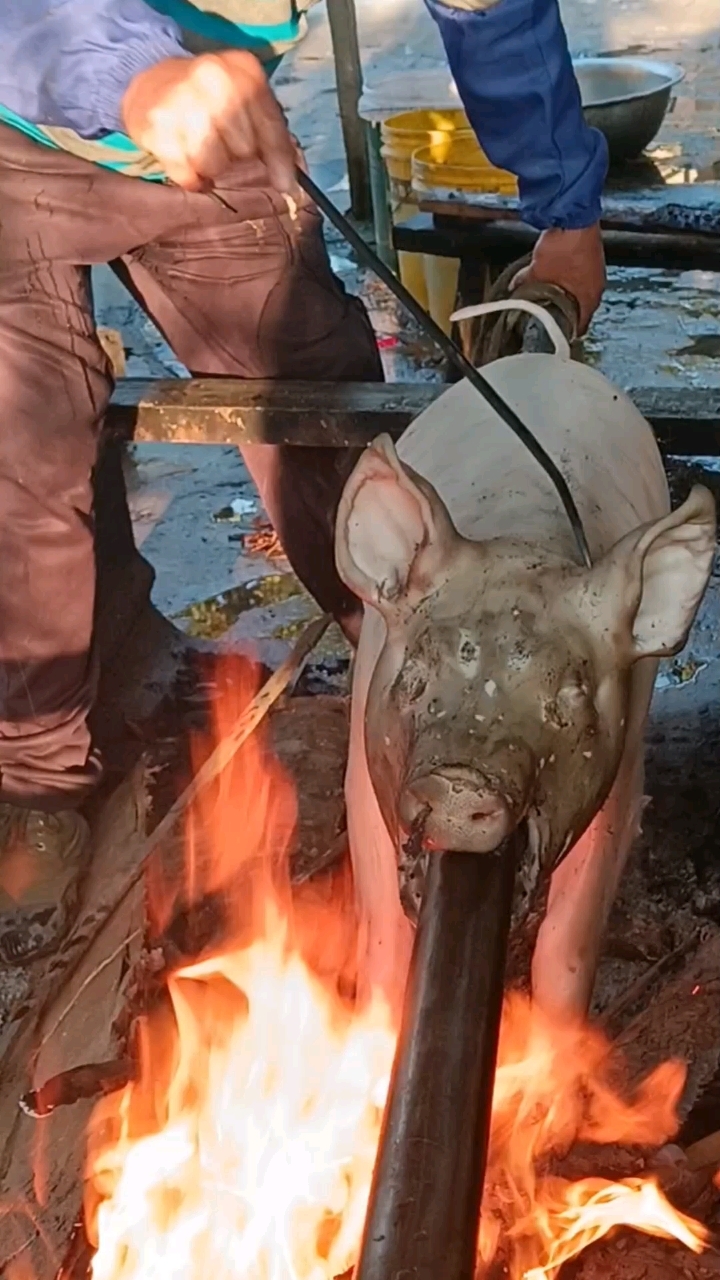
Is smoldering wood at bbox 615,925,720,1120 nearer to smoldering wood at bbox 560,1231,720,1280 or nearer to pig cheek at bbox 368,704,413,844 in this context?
smoldering wood at bbox 560,1231,720,1280

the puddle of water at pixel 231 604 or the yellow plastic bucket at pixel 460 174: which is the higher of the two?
the yellow plastic bucket at pixel 460 174

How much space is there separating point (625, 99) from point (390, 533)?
3285mm

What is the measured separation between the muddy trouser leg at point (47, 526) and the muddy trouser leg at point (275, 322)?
0.63ft

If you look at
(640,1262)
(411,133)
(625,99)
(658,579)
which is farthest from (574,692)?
(411,133)

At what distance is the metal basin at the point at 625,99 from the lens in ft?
15.1

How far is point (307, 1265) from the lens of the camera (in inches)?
69.9

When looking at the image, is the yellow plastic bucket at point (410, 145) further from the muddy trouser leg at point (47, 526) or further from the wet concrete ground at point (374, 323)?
the muddy trouser leg at point (47, 526)

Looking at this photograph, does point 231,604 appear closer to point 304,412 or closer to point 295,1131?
point 304,412

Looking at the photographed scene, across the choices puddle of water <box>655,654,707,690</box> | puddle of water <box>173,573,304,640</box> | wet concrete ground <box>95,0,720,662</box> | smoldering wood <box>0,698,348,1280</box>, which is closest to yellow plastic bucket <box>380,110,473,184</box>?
wet concrete ground <box>95,0,720,662</box>

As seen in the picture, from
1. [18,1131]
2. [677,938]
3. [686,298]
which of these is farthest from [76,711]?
[686,298]

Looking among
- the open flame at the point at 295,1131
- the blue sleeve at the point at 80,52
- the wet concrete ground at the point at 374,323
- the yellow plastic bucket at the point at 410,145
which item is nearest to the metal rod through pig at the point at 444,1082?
the open flame at the point at 295,1131

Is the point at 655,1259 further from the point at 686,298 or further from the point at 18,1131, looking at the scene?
the point at 686,298

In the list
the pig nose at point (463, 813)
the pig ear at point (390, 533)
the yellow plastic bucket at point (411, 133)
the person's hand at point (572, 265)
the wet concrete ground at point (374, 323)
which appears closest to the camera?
the pig nose at point (463, 813)

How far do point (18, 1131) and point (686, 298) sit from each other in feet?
13.5
